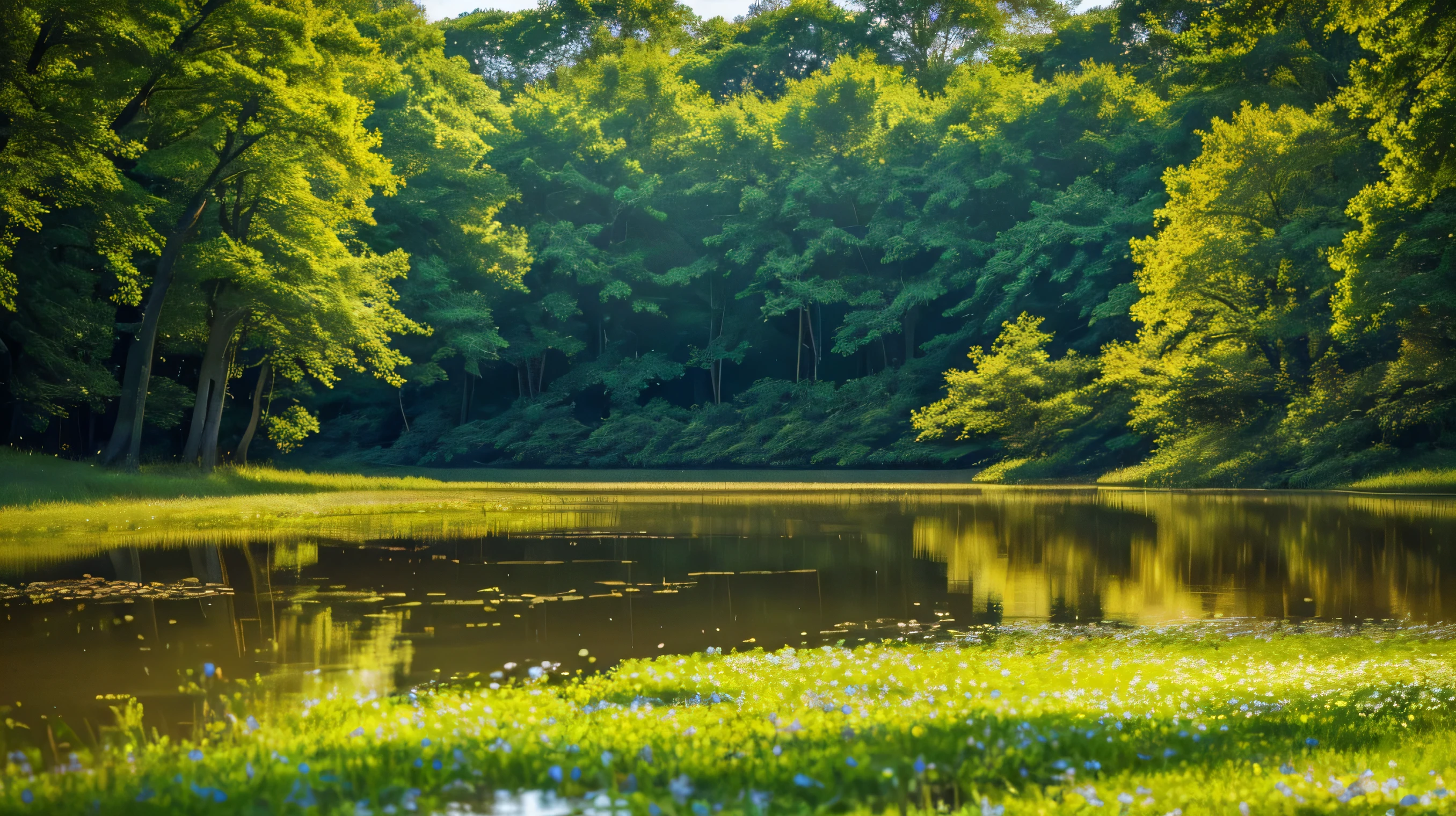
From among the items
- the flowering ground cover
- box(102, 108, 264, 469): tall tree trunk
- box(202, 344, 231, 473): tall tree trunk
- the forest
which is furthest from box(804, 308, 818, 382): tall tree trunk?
the flowering ground cover

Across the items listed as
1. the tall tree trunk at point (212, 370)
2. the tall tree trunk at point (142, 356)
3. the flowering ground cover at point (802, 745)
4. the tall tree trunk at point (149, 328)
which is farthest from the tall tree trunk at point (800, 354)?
the flowering ground cover at point (802, 745)

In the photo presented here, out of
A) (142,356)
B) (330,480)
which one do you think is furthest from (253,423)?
(142,356)

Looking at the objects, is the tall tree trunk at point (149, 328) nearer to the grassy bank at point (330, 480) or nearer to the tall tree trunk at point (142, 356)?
the tall tree trunk at point (142, 356)

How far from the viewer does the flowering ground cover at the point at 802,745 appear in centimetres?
457

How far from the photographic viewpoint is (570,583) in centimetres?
1425

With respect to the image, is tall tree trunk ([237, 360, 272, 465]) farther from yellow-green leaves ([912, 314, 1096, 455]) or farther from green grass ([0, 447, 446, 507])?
yellow-green leaves ([912, 314, 1096, 455])

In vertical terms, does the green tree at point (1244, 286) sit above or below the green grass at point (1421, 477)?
above

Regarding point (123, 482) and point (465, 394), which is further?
point (465, 394)

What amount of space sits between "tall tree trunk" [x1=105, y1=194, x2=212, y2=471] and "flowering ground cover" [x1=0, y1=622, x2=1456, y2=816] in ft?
71.4

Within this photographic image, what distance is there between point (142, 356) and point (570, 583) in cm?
1839

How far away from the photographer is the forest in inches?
1084

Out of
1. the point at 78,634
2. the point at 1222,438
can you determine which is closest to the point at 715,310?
the point at 1222,438

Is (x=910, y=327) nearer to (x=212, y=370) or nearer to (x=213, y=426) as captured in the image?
(x=213, y=426)

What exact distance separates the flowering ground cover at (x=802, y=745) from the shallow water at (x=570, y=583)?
1185 mm
